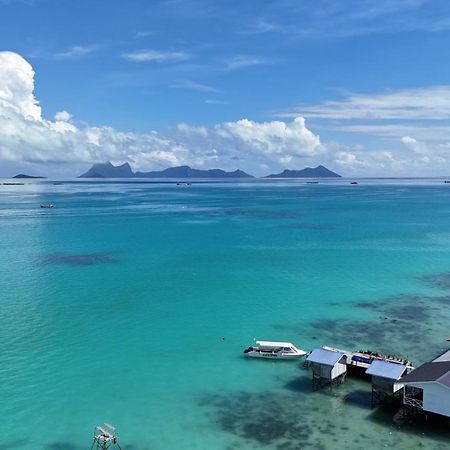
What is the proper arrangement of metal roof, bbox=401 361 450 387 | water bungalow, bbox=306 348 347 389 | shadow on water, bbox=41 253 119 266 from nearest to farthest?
1. metal roof, bbox=401 361 450 387
2. water bungalow, bbox=306 348 347 389
3. shadow on water, bbox=41 253 119 266

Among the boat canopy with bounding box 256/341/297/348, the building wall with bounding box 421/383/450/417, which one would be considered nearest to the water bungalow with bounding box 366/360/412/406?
the building wall with bounding box 421/383/450/417

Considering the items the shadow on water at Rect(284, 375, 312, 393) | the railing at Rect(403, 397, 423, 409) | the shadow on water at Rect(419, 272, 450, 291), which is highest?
the shadow on water at Rect(419, 272, 450, 291)

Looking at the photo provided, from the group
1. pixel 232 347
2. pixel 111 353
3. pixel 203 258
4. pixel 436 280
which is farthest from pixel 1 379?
pixel 436 280

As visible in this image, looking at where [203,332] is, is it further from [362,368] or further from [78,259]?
[78,259]

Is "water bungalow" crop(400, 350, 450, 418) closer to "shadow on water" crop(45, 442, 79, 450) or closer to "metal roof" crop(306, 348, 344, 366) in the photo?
"metal roof" crop(306, 348, 344, 366)

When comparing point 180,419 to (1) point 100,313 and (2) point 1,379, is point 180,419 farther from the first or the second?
(1) point 100,313

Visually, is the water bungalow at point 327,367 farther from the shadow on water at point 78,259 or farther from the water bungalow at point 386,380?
the shadow on water at point 78,259
